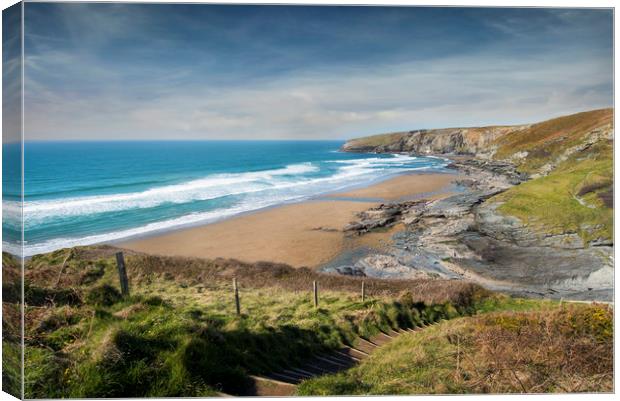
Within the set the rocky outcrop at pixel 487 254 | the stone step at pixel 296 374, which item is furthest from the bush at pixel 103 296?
the rocky outcrop at pixel 487 254

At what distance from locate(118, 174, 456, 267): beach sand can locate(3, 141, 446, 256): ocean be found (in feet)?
2.69

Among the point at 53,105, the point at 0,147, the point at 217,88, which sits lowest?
the point at 0,147

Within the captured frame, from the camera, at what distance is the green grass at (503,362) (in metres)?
4.04

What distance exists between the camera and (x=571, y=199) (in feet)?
22.1

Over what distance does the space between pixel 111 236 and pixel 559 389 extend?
8.21 meters

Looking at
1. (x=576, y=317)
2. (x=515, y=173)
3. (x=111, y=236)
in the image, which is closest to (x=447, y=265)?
(x=576, y=317)

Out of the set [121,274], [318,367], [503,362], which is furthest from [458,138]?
[121,274]

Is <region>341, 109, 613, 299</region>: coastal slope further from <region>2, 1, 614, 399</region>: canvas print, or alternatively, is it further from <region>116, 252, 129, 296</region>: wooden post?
<region>116, 252, 129, 296</region>: wooden post

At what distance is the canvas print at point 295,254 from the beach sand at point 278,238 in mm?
127

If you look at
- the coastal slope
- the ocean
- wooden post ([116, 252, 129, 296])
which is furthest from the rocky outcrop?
wooden post ([116, 252, 129, 296])

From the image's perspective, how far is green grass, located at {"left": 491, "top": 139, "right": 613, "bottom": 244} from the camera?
17.6 feet

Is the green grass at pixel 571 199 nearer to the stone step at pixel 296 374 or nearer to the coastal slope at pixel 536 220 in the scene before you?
the coastal slope at pixel 536 220

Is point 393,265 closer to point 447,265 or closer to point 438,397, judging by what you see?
point 447,265

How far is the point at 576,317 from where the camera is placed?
461cm
